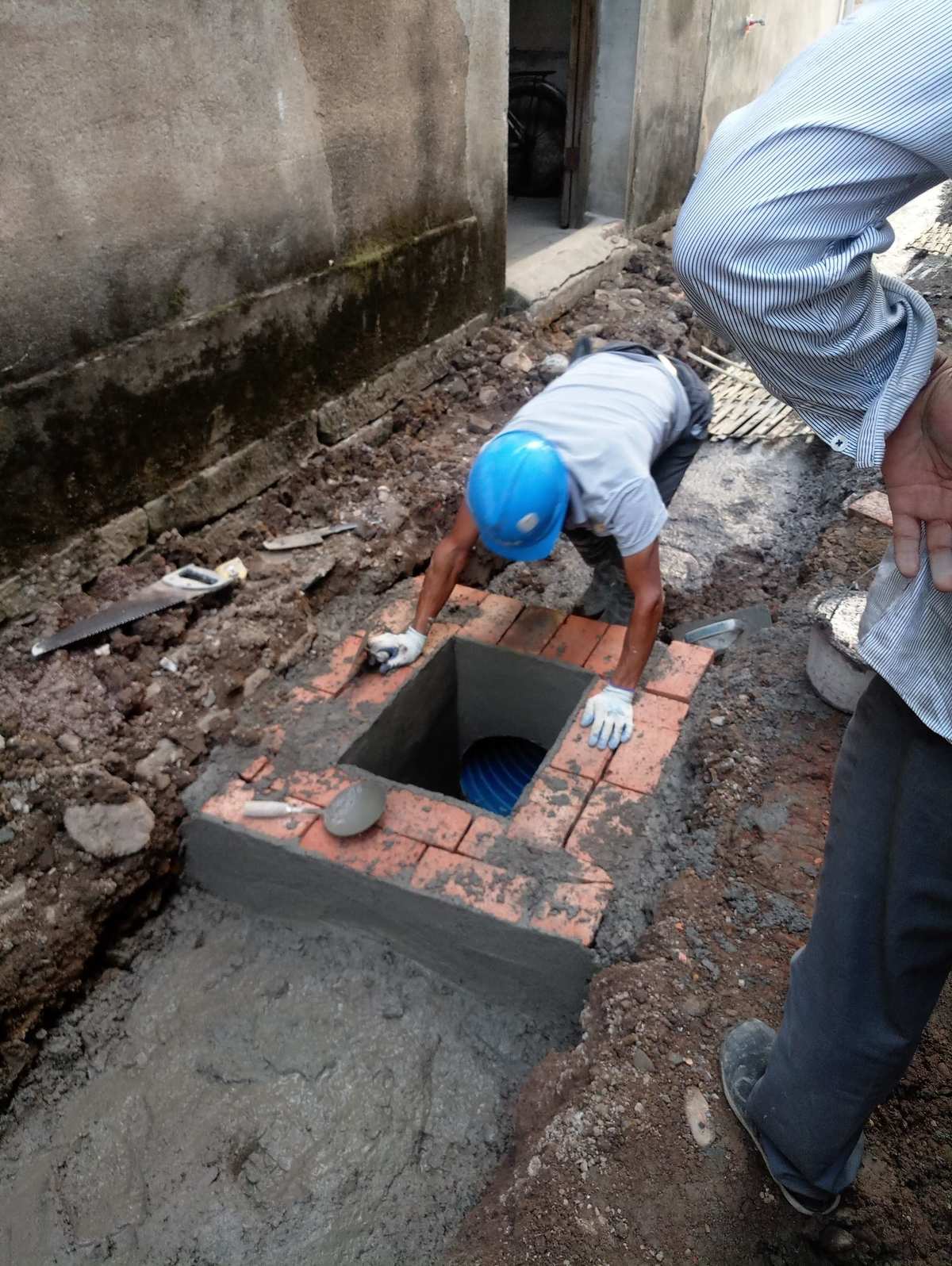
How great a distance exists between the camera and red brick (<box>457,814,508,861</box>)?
7.68ft

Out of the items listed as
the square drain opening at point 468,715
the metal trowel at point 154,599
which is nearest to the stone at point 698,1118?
the square drain opening at point 468,715

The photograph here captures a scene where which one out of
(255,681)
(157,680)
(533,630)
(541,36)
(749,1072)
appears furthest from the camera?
(541,36)

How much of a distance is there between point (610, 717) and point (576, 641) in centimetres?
46

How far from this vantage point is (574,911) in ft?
7.18

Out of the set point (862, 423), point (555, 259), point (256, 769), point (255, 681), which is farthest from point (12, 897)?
point (555, 259)

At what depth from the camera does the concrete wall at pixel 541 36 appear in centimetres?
834

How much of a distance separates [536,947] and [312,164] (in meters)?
3.30

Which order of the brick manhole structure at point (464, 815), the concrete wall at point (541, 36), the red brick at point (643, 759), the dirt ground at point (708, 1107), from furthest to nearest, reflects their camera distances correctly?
the concrete wall at point (541, 36)
the red brick at point (643, 759)
the brick manhole structure at point (464, 815)
the dirt ground at point (708, 1107)

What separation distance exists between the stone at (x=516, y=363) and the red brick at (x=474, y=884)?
3.50 meters

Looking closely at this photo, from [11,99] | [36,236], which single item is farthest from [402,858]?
[11,99]

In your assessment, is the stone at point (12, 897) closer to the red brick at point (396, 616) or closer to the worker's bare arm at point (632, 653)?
the red brick at point (396, 616)

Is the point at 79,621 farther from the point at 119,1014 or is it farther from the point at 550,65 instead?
the point at 550,65

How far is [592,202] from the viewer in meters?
7.30

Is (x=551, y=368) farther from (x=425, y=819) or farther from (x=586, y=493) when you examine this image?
(x=425, y=819)
